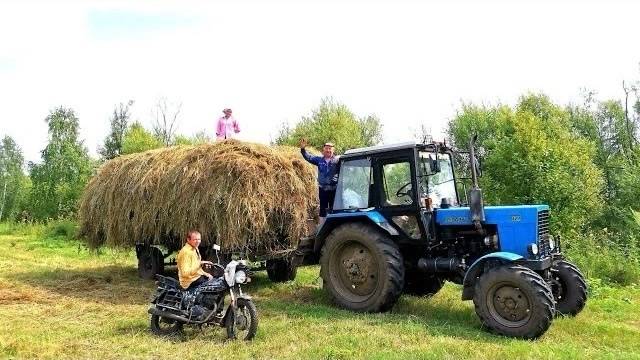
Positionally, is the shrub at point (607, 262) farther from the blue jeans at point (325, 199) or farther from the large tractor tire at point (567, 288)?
the blue jeans at point (325, 199)

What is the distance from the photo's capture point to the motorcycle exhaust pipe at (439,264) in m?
7.92

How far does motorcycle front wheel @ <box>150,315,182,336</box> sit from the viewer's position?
23.9 feet

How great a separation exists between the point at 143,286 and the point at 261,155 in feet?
11.4

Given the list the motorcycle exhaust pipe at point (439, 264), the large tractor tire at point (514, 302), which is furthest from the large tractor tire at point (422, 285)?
the large tractor tire at point (514, 302)

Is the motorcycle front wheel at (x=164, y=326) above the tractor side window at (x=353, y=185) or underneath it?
underneath

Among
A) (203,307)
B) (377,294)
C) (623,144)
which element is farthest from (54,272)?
(623,144)

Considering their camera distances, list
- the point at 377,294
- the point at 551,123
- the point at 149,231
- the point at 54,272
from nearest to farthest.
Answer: the point at 377,294, the point at 149,231, the point at 54,272, the point at 551,123

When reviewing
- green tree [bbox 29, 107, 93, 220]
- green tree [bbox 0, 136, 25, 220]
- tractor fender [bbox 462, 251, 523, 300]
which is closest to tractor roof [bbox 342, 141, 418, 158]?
tractor fender [bbox 462, 251, 523, 300]

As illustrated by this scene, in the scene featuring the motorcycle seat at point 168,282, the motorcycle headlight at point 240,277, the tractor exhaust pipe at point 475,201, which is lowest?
the motorcycle seat at point 168,282

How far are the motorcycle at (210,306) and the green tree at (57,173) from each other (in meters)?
30.1

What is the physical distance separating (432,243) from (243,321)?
9.36 ft

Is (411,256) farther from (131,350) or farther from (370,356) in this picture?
(131,350)

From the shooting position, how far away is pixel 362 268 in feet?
27.5

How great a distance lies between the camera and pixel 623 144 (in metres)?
37.6
